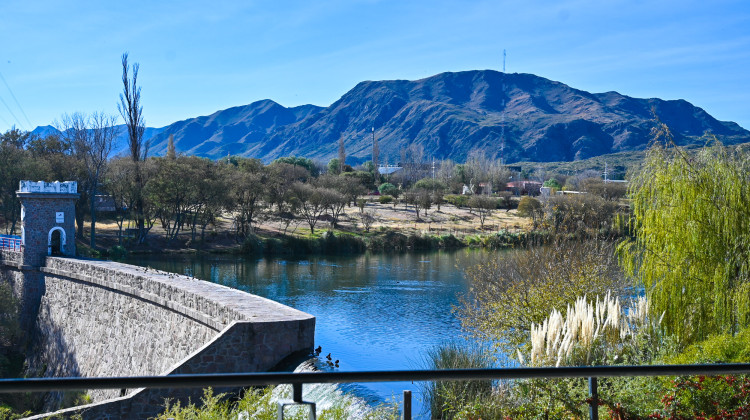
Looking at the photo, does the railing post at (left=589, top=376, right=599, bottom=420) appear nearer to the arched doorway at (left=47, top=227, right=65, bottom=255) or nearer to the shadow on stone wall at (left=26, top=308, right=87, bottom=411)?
the shadow on stone wall at (left=26, top=308, right=87, bottom=411)

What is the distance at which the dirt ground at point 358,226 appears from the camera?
4006 centimetres

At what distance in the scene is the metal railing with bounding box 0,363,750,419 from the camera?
191cm

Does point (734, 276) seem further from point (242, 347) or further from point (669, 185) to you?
point (242, 347)

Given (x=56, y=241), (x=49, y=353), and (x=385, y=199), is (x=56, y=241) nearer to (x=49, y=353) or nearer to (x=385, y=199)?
(x=49, y=353)

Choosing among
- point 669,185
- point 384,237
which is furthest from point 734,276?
point 384,237

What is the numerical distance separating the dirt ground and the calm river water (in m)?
3.22

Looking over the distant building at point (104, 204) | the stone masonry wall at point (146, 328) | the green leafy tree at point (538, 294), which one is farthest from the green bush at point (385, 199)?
the green leafy tree at point (538, 294)

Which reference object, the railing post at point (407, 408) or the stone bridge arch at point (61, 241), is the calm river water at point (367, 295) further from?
the stone bridge arch at point (61, 241)

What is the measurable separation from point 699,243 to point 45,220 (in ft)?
68.6

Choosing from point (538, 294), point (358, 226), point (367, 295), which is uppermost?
point (538, 294)

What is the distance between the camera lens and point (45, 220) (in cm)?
2288

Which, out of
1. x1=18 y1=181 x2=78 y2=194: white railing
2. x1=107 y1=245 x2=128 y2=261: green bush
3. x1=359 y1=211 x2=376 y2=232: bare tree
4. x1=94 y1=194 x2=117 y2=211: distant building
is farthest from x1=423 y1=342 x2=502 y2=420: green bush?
x1=94 y1=194 x2=117 y2=211: distant building

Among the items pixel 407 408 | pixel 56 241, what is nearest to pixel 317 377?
pixel 407 408

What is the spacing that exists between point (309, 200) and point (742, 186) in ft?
125
